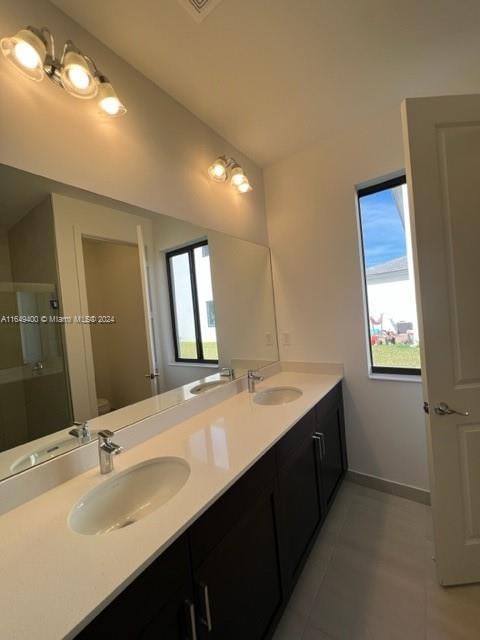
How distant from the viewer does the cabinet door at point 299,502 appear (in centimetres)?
130

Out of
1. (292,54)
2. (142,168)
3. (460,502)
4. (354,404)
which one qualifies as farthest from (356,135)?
(460,502)

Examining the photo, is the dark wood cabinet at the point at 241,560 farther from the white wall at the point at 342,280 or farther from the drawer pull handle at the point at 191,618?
the white wall at the point at 342,280

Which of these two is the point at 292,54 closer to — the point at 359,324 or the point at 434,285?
the point at 434,285

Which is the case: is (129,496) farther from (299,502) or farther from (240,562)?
(299,502)

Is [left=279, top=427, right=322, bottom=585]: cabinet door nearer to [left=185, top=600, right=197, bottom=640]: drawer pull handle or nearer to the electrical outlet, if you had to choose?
[left=185, top=600, right=197, bottom=640]: drawer pull handle

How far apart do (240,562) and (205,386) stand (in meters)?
0.96

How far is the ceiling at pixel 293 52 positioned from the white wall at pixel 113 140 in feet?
0.29

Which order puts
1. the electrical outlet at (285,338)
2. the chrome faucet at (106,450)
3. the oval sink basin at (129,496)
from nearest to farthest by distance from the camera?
the oval sink basin at (129,496) < the chrome faucet at (106,450) < the electrical outlet at (285,338)

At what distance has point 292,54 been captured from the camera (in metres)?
1.43

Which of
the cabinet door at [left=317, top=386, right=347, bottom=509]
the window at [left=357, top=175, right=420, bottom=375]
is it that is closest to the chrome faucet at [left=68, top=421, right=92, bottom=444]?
the cabinet door at [left=317, top=386, right=347, bottom=509]

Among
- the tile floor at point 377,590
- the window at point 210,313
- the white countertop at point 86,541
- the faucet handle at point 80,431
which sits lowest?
the tile floor at point 377,590

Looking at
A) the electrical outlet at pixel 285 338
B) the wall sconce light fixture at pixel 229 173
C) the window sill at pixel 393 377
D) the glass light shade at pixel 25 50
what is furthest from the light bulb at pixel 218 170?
the window sill at pixel 393 377

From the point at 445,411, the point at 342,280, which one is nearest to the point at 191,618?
the point at 445,411

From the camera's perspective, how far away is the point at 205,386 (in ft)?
5.99
